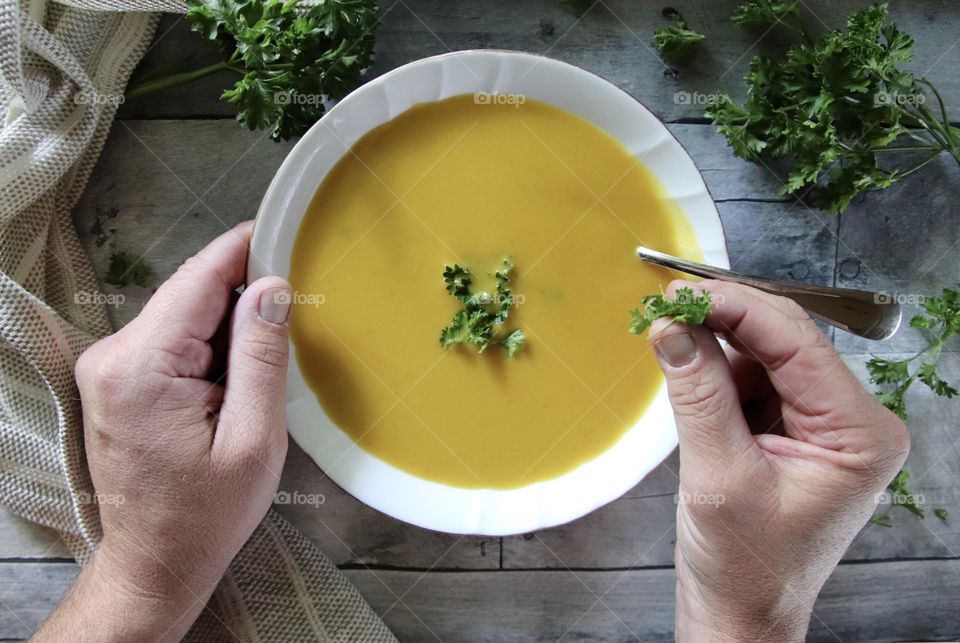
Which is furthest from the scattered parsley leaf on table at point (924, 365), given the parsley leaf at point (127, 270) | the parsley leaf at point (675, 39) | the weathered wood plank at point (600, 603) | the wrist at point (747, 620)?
the parsley leaf at point (127, 270)

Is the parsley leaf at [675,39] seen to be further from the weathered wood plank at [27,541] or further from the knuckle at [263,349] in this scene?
the weathered wood plank at [27,541]

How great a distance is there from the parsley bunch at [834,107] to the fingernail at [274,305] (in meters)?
1.10

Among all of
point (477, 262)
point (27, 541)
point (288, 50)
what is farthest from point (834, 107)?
point (27, 541)

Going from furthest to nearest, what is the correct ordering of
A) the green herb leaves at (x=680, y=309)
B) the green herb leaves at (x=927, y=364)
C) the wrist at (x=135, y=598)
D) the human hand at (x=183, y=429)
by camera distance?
1. the green herb leaves at (x=927, y=364)
2. the wrist at (x=135, y=598)
3. the human hand at (x=183, y=429)
4. the green herb leaves at (x=680, y=309)

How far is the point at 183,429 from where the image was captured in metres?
1.67

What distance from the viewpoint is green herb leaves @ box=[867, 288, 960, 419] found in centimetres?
195

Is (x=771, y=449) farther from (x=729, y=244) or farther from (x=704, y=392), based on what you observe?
(x=729, y=244)

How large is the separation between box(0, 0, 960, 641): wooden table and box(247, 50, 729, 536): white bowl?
10.0 inches

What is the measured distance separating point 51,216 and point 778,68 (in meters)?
1.79

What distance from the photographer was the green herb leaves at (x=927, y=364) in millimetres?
1949

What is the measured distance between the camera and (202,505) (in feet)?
5.57

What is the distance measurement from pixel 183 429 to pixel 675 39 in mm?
1455

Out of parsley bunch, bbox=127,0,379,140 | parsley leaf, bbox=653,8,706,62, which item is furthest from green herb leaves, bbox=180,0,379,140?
parsley leaf, bbox=653,8,706,62

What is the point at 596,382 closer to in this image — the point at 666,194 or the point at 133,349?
the point at 666,194
